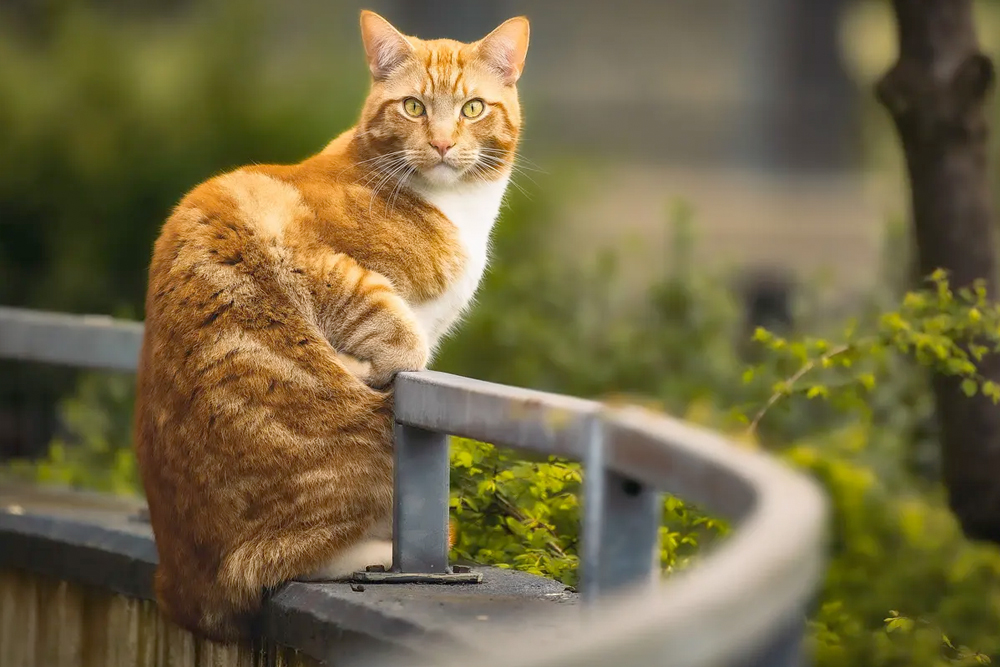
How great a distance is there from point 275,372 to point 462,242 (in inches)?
30.3

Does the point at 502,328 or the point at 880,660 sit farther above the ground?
the point at 502,328

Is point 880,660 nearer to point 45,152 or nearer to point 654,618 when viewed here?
point 654,618

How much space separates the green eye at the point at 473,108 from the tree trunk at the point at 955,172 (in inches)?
49.9

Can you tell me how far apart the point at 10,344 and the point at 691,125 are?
47.2ft

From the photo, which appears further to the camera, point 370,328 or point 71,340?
point 71,340

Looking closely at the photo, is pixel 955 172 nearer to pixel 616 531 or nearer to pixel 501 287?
pixel 616 531

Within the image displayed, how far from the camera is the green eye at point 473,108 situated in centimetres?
379

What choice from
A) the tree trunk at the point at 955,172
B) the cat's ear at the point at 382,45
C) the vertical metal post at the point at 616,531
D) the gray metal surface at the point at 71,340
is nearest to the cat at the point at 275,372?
the cat's ear at the point at 382,45

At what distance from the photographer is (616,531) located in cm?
220

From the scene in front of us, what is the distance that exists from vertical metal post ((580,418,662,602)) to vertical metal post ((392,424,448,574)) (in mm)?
779

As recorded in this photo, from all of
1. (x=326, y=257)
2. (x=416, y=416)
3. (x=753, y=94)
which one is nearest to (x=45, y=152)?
(x=326, y=257)

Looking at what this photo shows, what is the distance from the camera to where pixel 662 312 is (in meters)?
7.10

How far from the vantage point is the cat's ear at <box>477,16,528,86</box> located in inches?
152

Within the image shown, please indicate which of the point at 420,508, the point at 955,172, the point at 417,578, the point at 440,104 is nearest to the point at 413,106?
the point at 440,104
